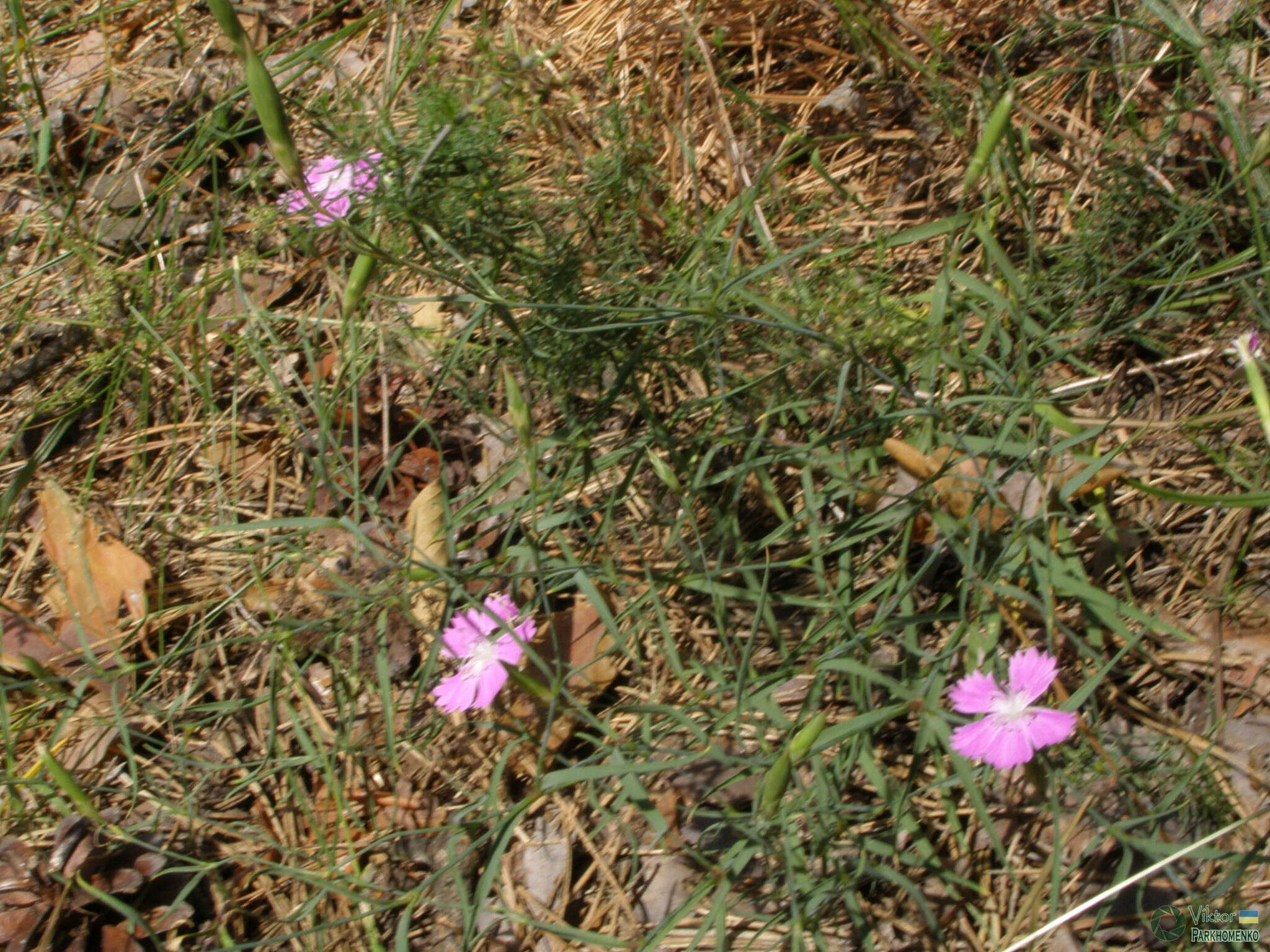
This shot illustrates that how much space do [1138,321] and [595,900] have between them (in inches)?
48.1

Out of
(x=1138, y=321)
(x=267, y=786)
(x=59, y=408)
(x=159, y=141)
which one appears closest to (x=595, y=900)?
(x=267, y=786)

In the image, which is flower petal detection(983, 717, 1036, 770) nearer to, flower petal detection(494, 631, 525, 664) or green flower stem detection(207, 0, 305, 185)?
flower petal detection(494, 631, 525, 664)

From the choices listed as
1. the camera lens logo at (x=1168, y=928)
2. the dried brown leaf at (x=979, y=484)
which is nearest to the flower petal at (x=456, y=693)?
the dried brown leaf at (x=979, y=484)

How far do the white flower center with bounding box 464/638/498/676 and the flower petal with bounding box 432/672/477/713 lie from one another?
2 centimetres

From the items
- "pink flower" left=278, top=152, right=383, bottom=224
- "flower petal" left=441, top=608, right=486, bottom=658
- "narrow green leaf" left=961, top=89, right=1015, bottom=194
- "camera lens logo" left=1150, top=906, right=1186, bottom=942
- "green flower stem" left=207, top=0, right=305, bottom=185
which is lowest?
"camera lens logo" left=1150, top=906, right=1186, bottom=942

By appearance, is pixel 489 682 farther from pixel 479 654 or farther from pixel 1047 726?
pixel 1047 726

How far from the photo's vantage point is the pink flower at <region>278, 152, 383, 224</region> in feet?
4.88

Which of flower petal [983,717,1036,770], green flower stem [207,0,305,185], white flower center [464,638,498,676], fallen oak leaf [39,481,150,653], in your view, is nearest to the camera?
green flower stem [207,0,305,185]

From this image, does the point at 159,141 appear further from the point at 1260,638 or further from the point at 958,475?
the point at 1260,638

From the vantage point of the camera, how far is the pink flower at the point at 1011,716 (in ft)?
4.10

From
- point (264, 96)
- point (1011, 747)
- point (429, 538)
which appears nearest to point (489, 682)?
point (429, 538)

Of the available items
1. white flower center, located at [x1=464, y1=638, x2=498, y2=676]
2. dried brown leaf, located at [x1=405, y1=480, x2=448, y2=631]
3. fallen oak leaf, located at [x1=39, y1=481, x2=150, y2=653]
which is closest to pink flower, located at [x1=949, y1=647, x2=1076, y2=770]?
white flower center, located at [x1=464, y1=638, x2=498, y2=676]

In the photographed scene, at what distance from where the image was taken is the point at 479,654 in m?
1.52

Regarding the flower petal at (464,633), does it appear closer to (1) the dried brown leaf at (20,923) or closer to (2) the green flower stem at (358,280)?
(2) the green flower stem at (358,280)
